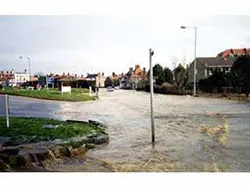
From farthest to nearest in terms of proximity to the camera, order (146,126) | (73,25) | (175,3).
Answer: (146,126), (73,25), (175,3)

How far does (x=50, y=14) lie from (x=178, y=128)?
10.9 feet

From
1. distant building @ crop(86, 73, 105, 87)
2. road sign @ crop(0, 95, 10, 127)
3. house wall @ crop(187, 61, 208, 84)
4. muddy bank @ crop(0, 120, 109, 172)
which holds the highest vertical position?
house wall @ crop(187, 61, 208, 84)

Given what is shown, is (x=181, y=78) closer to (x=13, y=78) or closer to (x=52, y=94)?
(x=52, y=94)

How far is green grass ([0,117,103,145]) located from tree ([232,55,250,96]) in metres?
3.93

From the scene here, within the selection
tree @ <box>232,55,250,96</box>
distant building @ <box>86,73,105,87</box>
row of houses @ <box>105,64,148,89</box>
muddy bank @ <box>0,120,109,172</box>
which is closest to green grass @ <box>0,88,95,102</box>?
distant building @ <box>86,73,105,87</box>

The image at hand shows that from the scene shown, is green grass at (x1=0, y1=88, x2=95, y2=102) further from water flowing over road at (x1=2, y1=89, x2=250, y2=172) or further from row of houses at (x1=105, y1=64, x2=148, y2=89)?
row of houses at (x1=105, y1=64, x2=148, y2=89)

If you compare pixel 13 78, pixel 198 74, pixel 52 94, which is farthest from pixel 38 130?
pixel 198 74

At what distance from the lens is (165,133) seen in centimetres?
597

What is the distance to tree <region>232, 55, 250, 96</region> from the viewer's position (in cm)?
835
